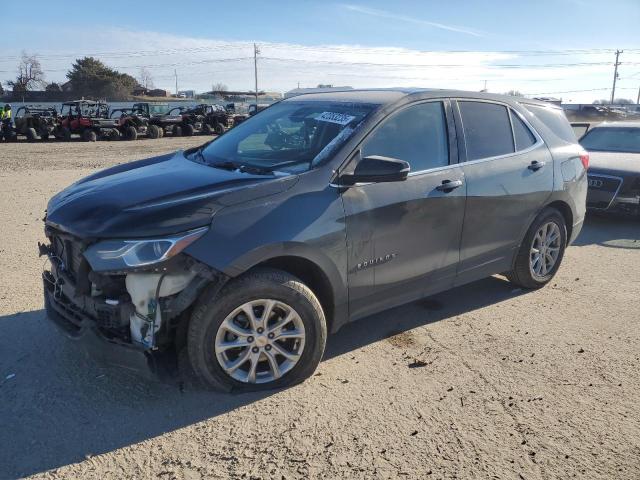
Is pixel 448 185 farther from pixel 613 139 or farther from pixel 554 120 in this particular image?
pixel 613 139

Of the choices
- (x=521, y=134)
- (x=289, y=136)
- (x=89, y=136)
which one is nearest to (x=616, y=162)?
(x=521, y=134)

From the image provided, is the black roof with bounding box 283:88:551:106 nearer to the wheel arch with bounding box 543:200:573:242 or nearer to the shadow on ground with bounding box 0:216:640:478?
the wheel arch with bounding box 543:200:573:242

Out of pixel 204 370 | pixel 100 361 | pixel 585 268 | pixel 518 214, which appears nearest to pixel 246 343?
pixel 204 370

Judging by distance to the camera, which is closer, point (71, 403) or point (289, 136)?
point (71, 403)

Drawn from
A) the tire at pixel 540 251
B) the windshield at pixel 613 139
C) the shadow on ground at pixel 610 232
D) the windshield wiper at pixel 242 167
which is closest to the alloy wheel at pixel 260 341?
the windshield wiper at pixel 242 167

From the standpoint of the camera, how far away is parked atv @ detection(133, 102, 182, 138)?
28.7 metres

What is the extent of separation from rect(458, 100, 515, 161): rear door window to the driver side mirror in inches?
41.0

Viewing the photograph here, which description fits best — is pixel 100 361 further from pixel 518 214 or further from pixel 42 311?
pixel 518 214

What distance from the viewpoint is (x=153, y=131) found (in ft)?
92.4

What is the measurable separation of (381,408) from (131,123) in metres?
26.8

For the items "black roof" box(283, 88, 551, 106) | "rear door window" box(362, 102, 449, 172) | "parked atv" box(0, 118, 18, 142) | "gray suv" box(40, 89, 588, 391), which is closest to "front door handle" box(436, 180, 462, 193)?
"gray suv" box(40, 89, 588, 391)

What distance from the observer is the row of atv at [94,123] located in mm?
25172

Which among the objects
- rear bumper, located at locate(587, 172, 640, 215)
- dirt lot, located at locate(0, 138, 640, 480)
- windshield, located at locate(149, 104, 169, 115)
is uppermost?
windshield, located at locate(149, 104, 169, 115)

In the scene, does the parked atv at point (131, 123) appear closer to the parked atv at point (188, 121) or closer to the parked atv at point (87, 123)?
the parked atv at point (87, 123)
